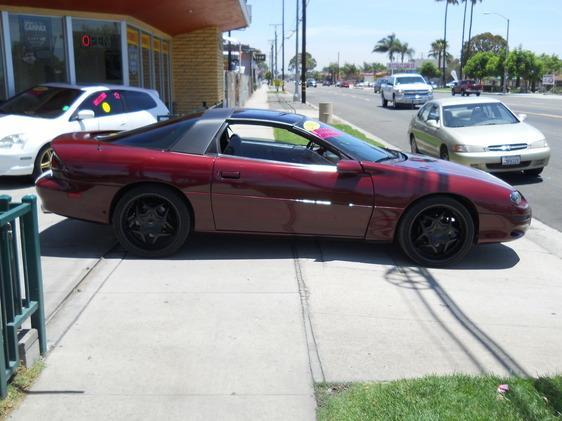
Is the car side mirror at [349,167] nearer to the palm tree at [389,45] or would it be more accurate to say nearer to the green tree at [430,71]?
A: the green tree at [430,71]

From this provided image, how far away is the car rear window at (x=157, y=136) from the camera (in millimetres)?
5914

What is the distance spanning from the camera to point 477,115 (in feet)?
38.3

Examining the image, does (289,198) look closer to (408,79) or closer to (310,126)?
(310,126)

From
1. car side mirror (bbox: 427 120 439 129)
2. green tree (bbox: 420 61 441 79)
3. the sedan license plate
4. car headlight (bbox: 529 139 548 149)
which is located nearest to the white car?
car side mirror (bbox: 427 120 439 129)

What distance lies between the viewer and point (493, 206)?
5.75 m

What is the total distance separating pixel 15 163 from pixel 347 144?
16.4ft

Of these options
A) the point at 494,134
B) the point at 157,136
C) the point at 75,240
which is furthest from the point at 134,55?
the point at 157,136

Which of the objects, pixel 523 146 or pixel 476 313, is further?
pixel 523 146

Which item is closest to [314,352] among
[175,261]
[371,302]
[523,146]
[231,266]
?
[371,302]

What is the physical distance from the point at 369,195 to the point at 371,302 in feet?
4.00

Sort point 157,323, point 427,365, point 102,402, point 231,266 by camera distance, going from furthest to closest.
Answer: point 231,266 → point 157,323 → point 427,365 → point 102,402

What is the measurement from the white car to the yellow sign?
15.0ft

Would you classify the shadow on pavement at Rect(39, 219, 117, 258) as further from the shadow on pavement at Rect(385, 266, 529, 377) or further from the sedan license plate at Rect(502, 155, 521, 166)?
the sedan license plate at Rect(502, 155, 521, 166)

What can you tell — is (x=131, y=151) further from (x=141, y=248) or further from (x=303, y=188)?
(x=303, y=188)
